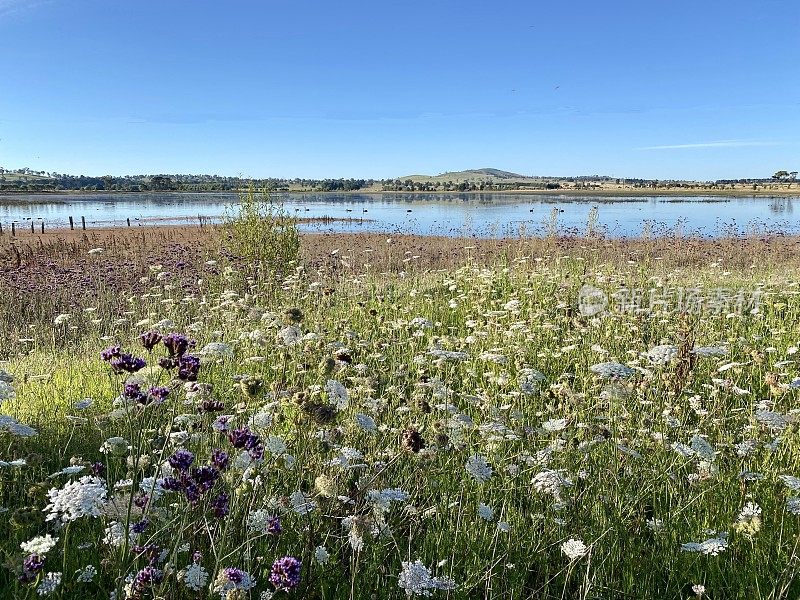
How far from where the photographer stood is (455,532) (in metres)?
3.05

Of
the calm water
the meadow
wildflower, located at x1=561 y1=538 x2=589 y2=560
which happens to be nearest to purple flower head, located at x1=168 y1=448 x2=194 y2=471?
the meadow

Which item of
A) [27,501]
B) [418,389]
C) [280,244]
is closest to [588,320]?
[418,389]

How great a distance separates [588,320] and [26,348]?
315 inches

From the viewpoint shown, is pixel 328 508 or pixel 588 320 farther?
pixel 588 320

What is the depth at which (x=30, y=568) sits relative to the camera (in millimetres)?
1867

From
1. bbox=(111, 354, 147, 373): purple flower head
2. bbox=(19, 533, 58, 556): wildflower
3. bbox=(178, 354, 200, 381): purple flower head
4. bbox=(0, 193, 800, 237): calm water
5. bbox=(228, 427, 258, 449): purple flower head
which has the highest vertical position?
bbox=(0, 193, 800, 237): calm water

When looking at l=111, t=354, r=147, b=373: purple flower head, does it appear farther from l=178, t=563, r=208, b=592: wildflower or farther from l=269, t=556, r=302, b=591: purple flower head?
l=269, t=556, r=302, b=591: purple flower head

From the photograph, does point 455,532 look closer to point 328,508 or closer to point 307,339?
point 328,508

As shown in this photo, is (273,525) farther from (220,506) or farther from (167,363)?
(167,363)

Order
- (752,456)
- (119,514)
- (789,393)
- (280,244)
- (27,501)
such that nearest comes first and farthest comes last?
(119,514)
(27,501)
(752,456)
(789,393)
(280,244)

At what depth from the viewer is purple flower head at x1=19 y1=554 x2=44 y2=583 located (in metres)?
1.86

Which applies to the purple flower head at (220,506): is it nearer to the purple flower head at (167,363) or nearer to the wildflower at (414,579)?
the purple flower head at (167,363)

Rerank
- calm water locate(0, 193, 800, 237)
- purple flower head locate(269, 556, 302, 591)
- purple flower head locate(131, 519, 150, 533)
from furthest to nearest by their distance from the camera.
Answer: calm water locate(0, 193, 800, 237) < purple flower head locate(131, 519, 150, 533) < purple flower head locate(269, 556, 302, 591)

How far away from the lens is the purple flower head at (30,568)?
1.86 metres
